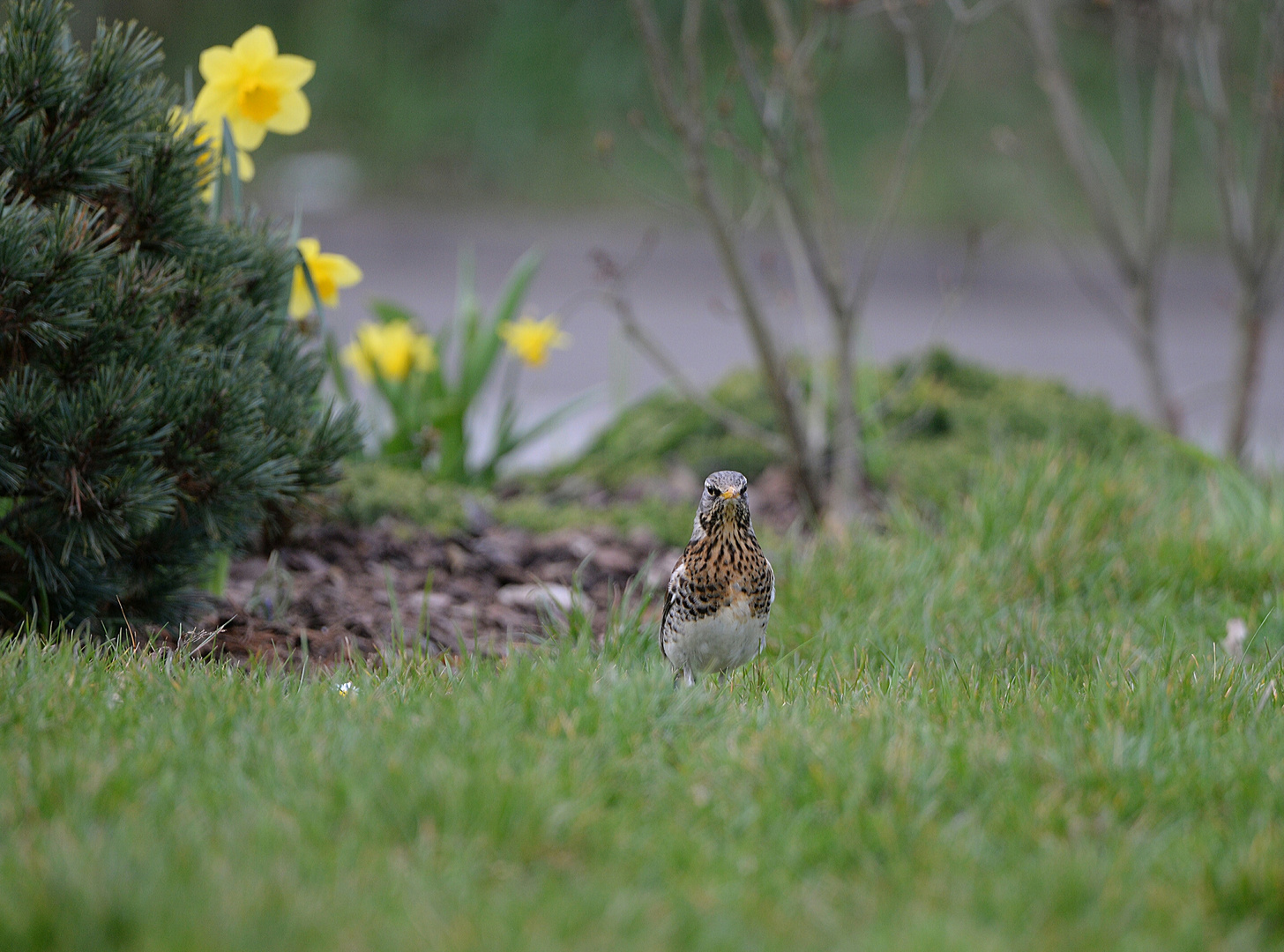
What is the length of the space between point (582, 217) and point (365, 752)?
1102 cm

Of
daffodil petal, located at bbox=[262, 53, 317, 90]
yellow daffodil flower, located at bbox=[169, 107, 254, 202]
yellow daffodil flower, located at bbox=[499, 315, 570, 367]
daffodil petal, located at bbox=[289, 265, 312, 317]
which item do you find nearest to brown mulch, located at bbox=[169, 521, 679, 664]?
daffodil petal, located at bbox=[289, 265, 312, 317]

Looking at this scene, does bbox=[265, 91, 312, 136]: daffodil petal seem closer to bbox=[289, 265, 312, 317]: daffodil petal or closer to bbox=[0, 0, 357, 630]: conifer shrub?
bbox=[0, 0, 357, 630]: conifer shrub

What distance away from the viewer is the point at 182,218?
9.67 feet

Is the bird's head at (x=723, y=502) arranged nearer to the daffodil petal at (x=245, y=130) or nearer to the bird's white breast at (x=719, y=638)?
the bird's white breast at (x=719, y=638)

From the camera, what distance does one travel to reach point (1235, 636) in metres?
3.32

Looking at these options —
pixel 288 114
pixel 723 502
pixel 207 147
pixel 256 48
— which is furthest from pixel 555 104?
pixel 723 502

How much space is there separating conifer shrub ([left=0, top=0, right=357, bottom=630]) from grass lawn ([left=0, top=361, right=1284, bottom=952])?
1.12 feet

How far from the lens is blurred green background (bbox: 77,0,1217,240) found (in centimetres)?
1248

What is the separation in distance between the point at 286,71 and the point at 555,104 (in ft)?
34.6

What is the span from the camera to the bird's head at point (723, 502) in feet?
8.92

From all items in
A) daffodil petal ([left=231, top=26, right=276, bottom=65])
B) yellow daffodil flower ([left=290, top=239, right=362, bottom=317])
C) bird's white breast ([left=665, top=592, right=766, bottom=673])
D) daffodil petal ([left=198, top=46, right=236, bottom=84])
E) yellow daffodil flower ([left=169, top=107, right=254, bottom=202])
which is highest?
daffodil petal ([left=231, top=26, right=276, bottom=65])

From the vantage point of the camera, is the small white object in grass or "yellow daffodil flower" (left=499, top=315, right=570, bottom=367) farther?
"yellow daffodil flower" (left=499, top=315, right=570, bottom=367)

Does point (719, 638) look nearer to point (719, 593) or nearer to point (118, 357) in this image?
point (719, 593)

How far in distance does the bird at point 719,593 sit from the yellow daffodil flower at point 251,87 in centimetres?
158
